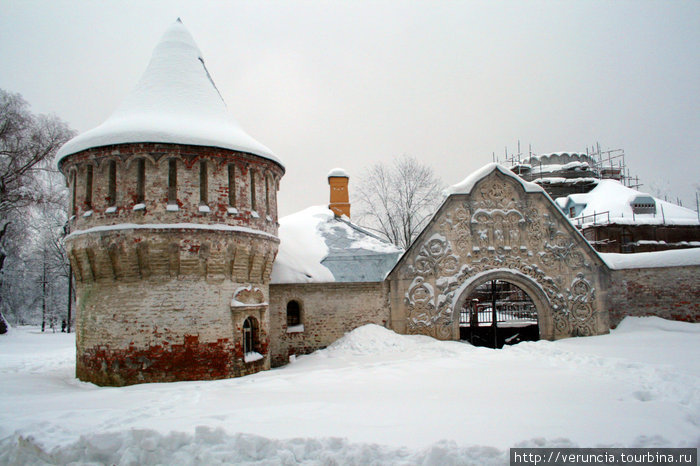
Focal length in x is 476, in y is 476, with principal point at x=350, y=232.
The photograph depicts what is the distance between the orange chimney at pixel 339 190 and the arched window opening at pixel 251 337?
997 centimetres

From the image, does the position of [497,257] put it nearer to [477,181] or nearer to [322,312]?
[477,181]

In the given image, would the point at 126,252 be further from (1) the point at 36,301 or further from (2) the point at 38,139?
(1) the point at 36,301

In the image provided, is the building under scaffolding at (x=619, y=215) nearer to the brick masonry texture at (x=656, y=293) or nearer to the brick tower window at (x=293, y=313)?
the brick masonry texture at (x=656, y=293)

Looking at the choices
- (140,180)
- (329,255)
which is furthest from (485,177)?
(140,180)

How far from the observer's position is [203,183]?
1159 cm

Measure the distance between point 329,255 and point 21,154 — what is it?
1924 cm

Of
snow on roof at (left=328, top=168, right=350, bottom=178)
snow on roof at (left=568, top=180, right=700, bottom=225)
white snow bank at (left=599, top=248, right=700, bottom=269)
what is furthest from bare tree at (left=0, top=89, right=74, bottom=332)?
snow on roof at (left=568, top=180, right=700, bottom=225)

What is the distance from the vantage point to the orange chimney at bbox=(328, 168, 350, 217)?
2203 cm

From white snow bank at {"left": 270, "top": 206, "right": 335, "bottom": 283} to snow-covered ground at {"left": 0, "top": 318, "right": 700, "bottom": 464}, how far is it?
2.99 metres

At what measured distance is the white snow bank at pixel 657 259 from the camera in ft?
50.5

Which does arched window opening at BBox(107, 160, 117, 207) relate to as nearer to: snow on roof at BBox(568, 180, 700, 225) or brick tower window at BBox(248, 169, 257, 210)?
brick tower window at BBox(248, 169, 257, 210)

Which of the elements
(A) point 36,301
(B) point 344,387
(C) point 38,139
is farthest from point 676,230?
(A) point 36,301

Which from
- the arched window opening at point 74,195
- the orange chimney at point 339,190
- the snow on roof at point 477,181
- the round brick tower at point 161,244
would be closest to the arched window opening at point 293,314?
the round brick tower at point 161,244

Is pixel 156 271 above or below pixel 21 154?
below
